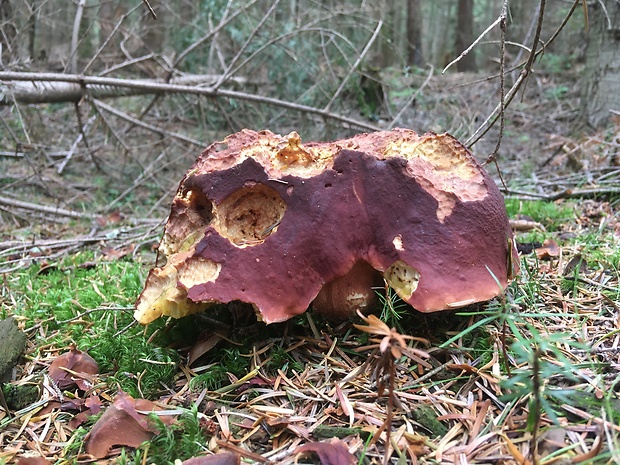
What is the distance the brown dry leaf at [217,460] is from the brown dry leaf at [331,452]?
0.61 ft

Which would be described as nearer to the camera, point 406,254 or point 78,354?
point 406,254

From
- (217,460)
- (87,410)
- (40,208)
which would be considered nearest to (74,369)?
(87,410)

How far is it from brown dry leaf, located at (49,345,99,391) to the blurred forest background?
257cm

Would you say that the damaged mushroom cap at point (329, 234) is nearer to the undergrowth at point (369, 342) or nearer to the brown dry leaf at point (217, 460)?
the undergrowth at point (369, 342)

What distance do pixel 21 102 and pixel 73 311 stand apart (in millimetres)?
3082

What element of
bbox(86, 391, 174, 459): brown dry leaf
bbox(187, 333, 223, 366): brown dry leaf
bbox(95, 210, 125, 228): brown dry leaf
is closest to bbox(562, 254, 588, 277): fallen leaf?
bbox(187, 333, 223, 366): brown dry leaf

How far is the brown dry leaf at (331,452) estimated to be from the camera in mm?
1258

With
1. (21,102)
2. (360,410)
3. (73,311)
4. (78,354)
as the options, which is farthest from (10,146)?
(360,410)

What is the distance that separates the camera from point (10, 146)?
20.8ft

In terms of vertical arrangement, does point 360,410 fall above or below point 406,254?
below

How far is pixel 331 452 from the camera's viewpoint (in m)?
1.28

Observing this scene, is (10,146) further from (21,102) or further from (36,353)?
(36,353)

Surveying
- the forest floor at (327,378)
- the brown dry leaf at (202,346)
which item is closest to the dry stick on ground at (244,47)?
the forest floor at (327,378)

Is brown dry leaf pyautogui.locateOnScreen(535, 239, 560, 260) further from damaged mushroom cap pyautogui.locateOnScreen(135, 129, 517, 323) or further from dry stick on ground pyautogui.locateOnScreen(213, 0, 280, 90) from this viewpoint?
Result: dry stick on ground pyautogui.locateOnScreen(213, 0, 280, 90)
